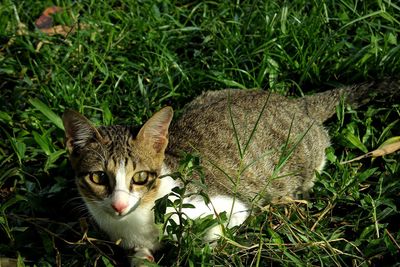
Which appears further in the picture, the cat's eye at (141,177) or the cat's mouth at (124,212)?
the cat's eye at (141,177)

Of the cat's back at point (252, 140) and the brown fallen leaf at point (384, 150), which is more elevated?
the cat's back at point (252, 140)

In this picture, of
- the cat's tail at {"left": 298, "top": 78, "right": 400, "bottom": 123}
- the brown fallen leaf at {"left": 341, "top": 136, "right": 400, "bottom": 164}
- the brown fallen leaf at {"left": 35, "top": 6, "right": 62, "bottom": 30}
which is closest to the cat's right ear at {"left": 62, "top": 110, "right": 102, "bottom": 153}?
the cat's tail at {"left": 298, "top": 78, "right": 400, "bottom": 123}

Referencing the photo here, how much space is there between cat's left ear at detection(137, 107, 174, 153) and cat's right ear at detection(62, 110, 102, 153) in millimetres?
260

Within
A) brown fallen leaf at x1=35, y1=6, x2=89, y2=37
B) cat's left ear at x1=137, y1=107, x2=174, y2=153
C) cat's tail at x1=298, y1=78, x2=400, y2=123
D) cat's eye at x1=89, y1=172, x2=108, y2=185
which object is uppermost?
cat's left ear at x1=137, y1=107, x2=174, y2=153

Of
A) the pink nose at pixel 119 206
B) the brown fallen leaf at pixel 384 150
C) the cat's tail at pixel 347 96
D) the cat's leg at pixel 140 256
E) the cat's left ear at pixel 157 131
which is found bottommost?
the brown fallen leaf at pixel 384 150

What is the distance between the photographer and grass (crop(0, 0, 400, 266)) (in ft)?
12.6

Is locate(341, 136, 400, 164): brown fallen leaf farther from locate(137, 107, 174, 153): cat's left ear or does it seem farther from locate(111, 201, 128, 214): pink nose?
locate(111, 201, 128, 214): pink nose

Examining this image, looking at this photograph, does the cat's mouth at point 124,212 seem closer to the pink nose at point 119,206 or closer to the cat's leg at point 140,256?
the pink nose at point 119,206

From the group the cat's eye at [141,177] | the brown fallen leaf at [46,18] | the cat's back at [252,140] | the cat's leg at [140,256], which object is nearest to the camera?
the cat's eye at [141,177]

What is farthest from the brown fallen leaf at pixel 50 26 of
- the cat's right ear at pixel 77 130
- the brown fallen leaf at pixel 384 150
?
the brown fallen leaf at pixel 384 150

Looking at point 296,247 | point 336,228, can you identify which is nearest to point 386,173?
point 336,228

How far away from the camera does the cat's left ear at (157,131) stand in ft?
12.2

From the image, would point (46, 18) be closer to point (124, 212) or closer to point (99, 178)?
point (99, 178)

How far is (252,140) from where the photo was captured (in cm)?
431
